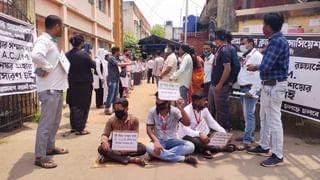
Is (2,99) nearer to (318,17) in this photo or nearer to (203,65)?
(203,65)

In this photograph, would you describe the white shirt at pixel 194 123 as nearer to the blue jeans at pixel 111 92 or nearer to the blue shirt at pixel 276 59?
the blue shirt at pixel 276 59

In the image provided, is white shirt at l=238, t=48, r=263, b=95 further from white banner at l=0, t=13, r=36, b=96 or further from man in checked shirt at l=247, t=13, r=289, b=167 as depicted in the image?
white banner at l=0, t=13, r=36, b=96

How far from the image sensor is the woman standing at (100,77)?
395 inches

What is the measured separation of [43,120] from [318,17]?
5.88 metres

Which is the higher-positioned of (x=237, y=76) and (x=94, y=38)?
(x=94, y=38)

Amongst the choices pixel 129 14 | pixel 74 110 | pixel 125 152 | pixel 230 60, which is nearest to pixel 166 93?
pixel 125 152

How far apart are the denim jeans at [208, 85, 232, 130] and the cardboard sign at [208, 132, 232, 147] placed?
90 cm

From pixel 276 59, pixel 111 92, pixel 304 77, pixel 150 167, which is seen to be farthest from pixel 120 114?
pixel 111 92

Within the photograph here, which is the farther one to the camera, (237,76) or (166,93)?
(237,76)

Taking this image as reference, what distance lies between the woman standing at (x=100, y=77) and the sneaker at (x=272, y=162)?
5728mm

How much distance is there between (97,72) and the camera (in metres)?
10.2

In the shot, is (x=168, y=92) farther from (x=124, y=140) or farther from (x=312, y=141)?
(x=312, y=141)

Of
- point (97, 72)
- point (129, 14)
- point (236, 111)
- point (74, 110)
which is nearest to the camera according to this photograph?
point (74, 110)

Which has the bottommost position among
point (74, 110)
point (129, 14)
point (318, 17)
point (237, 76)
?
point (74, 110)
